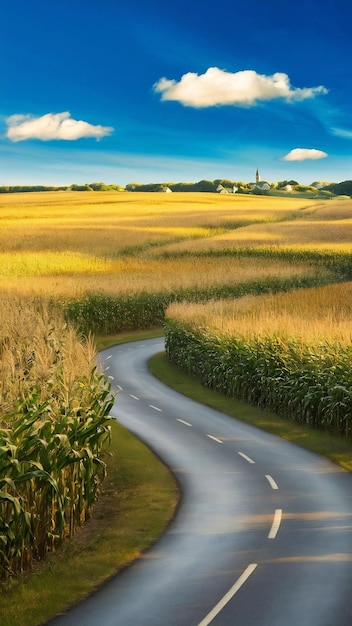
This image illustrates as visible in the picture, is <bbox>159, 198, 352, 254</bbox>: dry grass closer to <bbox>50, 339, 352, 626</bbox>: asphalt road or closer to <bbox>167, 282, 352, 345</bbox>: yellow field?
<bbox>167, 282, 352, 345</bbox>: yellow field

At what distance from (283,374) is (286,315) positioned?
13.3 metres

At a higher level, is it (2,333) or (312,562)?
(2,333)

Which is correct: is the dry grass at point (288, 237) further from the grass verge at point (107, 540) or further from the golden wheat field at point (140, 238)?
the grass verge at point (107, 540)

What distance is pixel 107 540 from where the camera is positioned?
65.9ft

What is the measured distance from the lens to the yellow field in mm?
39406

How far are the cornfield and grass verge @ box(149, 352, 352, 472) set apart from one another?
8005mm

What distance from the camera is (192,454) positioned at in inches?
1130

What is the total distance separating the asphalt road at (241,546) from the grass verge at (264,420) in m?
0.66

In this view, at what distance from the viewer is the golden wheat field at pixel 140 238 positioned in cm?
7706

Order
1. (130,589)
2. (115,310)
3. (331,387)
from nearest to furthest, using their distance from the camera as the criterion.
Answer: (130,589) < (331,387) < (115,310)

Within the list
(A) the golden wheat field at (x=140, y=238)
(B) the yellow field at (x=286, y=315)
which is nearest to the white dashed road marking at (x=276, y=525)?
(B) the yellow field at (x=286, y=315)

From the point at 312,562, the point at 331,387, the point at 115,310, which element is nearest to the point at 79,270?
the point at 115,310

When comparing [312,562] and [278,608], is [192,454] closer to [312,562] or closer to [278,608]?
[312,562]

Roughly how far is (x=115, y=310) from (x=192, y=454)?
3682 cm
